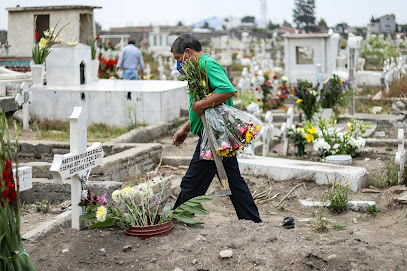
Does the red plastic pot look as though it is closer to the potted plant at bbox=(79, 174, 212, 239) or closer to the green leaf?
the potted plant at bbox=(79, 174, 212, 239)

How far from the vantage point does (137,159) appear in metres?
7.98

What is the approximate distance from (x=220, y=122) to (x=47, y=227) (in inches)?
60.0

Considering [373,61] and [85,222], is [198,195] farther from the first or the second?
[373,61]

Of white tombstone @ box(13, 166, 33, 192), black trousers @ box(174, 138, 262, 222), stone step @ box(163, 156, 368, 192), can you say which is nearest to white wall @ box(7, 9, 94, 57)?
stone step @ box(163, 156, 368, 192)

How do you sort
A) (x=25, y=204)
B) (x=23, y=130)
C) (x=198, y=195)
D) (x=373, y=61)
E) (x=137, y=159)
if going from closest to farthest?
1. (x=198, y=195)
2. (x=25, y=204)
3. (x=137, y=159)
4. (x=23, y=130)
5. (x=373, y=61)

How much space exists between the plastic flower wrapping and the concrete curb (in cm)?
119

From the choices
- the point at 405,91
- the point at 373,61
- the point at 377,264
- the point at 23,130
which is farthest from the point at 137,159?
the point at 373,61

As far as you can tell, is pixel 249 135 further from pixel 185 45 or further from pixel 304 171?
pixel 304 171

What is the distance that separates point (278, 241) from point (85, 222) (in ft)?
4.95

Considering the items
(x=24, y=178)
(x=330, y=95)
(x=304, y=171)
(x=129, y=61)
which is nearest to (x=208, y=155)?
(x=24, y=178)

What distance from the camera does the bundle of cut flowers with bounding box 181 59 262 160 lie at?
5.06 meters

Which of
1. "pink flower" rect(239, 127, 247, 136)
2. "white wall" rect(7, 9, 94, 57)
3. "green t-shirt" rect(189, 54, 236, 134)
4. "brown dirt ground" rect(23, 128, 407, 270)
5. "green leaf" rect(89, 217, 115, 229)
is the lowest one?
"brown dirt ground" rect(23, 128, 407, 270)

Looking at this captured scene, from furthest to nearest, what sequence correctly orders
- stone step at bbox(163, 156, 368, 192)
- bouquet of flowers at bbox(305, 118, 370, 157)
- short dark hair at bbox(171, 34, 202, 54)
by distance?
bouquet of flowers at bbox(305, 118, 370, 157), stone step at bbox(163, 156, 368, 192), short dark hair at bbox(171, 34, 202, 54)

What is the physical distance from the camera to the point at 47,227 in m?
4.89
